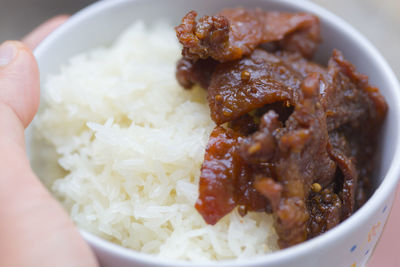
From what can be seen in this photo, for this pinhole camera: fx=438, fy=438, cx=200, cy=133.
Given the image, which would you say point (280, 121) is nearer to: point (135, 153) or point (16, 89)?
point (135, 153)

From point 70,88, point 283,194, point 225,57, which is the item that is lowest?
point 70,88

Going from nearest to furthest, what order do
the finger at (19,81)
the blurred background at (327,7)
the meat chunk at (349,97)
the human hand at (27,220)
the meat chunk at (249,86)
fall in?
1. the human hand at (27,220)
2. the finger at (19,81)
3. the meat chunk at (249,86)
4. the meat chunk at (349,97)
5. the blurred background at (327,7)

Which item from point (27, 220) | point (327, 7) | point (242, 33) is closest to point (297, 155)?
point (242, 33)

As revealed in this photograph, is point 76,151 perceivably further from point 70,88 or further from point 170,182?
point 170,182

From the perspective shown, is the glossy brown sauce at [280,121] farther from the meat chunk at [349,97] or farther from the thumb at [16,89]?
the thumb at [16,89]

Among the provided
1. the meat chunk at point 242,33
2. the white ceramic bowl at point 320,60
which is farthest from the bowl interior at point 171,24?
the meat chunk at point 242,33

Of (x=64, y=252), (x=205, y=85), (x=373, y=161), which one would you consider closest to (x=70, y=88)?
(x=205, y=85)
